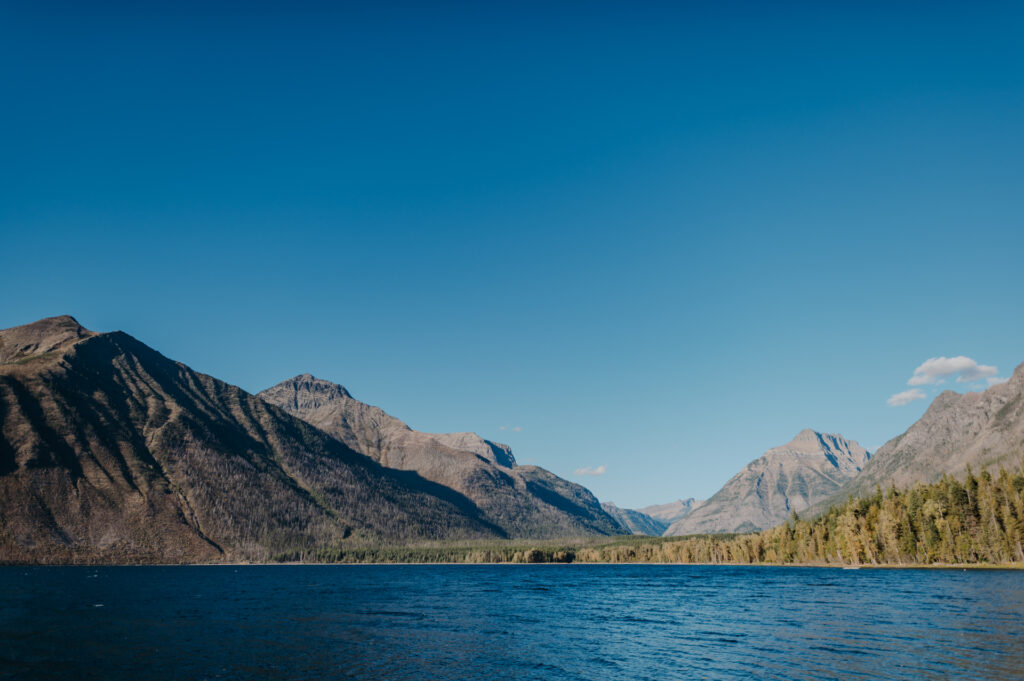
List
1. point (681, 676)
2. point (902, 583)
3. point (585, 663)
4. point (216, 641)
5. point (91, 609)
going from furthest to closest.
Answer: point (902, 583), point (91, 609), point (216, 641), point (585, 663), point (681, 676)

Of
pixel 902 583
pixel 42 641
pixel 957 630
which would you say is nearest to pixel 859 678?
pixel 957 630

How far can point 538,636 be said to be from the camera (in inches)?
3238

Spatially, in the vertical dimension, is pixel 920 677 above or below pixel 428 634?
above

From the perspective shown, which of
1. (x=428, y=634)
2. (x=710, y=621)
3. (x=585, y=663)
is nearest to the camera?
(x=585, y=663)

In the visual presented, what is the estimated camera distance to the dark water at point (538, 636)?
56719mm

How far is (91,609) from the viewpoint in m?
109

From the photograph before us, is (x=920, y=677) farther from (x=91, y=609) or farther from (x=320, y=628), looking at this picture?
(x=91, y=609)

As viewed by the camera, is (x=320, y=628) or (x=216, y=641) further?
(x=320, y=628)

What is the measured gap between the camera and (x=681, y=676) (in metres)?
54.9

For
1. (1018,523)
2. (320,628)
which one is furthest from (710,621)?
(1018,523)

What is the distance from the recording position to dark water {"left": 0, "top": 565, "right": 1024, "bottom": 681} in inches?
2233

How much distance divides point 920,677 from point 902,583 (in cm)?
11337

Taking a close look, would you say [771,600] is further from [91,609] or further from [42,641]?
[91,609]

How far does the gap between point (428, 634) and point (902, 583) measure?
398 feet
